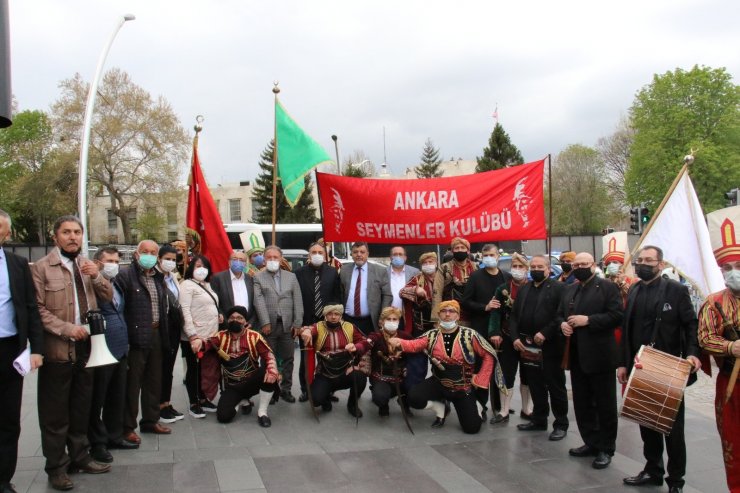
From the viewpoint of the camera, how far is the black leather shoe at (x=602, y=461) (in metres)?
5.51

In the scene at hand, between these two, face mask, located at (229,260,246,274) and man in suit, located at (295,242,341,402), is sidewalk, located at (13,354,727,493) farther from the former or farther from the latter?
face mask, located at (229,260,246,274)

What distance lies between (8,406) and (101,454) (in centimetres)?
115

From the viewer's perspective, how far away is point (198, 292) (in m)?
7.18

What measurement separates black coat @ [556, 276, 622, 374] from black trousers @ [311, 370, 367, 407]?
2.51 meters

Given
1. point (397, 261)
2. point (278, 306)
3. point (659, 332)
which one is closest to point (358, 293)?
point (397, 261)

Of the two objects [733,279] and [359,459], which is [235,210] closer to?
[359,459]

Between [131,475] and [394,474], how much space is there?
86.7 inches

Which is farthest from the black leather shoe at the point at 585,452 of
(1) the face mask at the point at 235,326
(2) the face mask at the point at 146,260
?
(2) the face mask at the point at 146,260

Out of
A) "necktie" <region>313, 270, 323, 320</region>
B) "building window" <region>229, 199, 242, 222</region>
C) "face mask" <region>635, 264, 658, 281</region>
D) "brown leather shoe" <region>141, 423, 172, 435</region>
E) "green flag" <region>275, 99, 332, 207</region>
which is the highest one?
"building window" <region>229, 199, 242, 222</region>

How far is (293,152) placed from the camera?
31.5 ft

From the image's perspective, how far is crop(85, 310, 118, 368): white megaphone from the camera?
5043 millimetres

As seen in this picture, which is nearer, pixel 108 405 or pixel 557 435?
pixel 108 405

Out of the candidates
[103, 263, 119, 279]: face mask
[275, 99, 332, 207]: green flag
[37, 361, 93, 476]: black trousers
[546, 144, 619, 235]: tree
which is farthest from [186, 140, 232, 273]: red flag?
[546, 144, 619, 235]: tree

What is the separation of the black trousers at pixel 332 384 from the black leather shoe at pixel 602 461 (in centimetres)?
265
